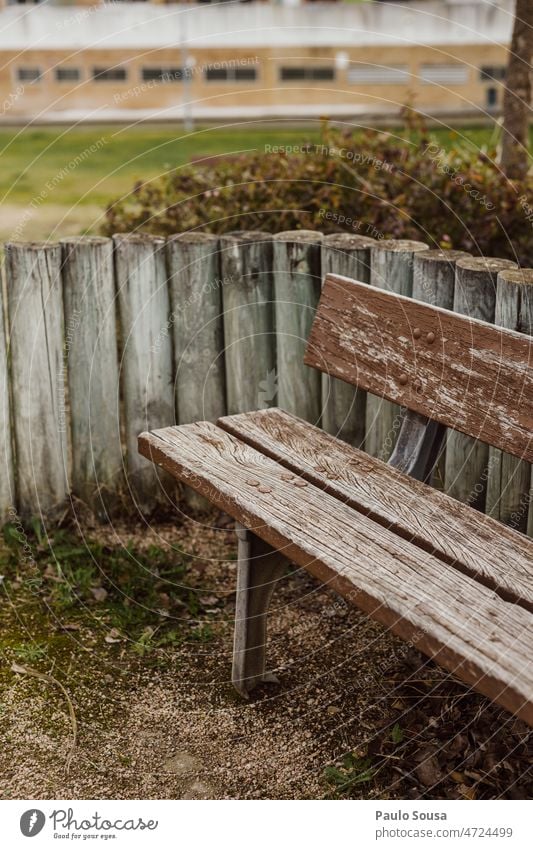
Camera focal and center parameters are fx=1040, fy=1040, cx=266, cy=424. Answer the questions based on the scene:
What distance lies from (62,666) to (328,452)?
3.90 feet

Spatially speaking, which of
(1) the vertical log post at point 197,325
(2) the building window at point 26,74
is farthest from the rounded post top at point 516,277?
(2) the building window at point 26,74

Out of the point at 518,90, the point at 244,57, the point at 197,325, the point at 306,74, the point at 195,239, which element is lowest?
the point at 197,325

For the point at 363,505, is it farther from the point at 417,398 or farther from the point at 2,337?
the point at 2,337

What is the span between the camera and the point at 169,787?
301 cm

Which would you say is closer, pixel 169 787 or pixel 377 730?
pixel 169 787

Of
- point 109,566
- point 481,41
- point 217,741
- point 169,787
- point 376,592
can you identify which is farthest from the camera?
point 481,41

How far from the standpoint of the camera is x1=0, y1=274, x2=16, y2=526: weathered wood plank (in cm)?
421

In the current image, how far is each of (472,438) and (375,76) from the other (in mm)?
23046

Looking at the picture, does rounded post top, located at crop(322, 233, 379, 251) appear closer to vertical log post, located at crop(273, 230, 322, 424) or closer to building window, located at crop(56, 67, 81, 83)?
vertical log post, located at crop(273, 230, 322, 424)

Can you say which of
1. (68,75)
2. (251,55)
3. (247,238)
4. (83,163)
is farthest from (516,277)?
(68,75)

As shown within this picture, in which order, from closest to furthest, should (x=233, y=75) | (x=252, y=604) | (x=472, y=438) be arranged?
1. (x=252, y=604)
2. (x=472, y=438)
3. (x=233, y=75)

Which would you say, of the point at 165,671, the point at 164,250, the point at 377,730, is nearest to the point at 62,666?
the point at 165,671

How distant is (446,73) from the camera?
85.0 feet

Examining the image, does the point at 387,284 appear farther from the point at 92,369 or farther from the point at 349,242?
the point at 92,369
